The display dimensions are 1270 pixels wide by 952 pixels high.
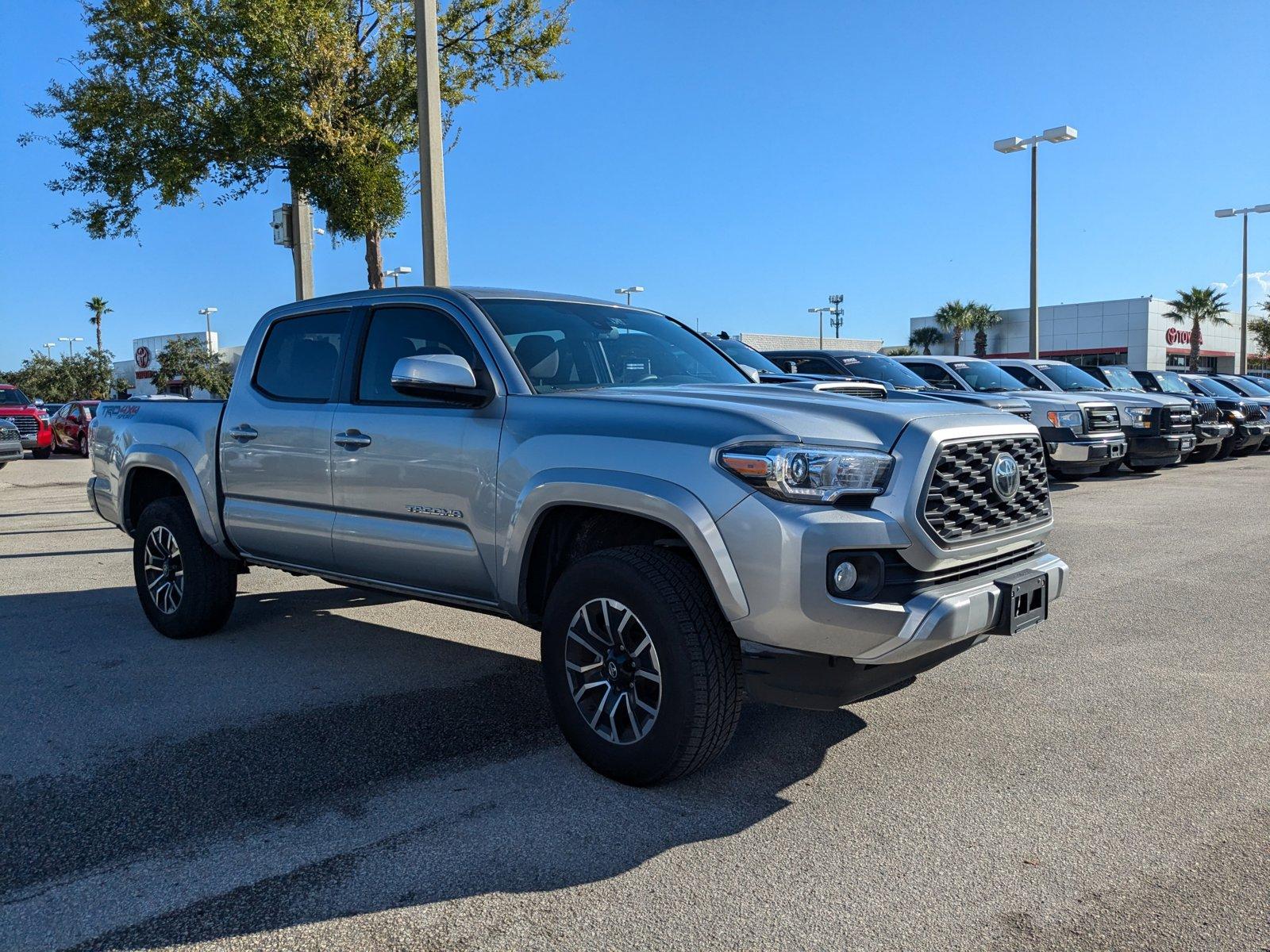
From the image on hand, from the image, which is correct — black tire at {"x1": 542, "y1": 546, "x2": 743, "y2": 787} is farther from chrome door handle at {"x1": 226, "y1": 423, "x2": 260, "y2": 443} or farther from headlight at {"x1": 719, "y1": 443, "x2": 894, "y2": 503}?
chrome door handle at {"x1": 226, "y1": 423, "x2": 260, "y2": 443}

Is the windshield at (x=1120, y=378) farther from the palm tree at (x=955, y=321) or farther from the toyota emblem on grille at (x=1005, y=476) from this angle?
the palm tree at (x=955, y=321)

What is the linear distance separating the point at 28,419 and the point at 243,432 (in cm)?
2279

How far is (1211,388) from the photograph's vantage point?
21719mm

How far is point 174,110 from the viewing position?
483 inches

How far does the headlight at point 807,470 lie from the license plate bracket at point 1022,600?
62 centimetres

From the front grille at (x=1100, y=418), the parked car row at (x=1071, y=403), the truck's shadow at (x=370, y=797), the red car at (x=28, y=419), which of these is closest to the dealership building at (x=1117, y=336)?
the parked car row at (x=1071, y=403)

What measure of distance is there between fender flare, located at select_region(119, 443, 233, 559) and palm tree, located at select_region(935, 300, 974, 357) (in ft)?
183

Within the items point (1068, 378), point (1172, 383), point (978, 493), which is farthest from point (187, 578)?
point (1172, 383)

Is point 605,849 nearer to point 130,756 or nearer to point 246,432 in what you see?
point 130,756

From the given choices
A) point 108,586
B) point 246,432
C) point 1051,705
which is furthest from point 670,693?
point 108,586

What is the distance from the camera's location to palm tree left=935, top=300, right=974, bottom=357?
59000mm

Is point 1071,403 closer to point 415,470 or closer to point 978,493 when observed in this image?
point 978,493

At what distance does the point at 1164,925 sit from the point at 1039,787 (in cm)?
95

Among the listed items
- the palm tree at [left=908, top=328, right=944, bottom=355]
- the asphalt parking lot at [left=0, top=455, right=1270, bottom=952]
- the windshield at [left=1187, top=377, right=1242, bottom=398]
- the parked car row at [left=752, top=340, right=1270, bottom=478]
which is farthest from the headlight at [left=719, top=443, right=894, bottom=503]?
the palm tree at [left=908, top=328, right=944, bottom=355]
